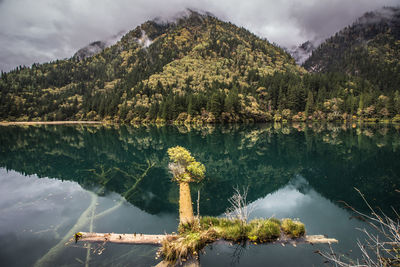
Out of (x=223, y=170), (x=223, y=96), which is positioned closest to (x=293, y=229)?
(x=223, y=170)

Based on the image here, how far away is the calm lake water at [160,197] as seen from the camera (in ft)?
27.0

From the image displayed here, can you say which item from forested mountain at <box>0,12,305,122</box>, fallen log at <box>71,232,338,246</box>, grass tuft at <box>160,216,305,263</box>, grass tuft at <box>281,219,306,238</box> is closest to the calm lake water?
fallen log at <box>71,232,338,246</box>

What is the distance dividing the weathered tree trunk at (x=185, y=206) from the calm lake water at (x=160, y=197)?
0.61 meters

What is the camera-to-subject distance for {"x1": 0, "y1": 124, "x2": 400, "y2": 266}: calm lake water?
8227 mm

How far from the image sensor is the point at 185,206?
494 inches

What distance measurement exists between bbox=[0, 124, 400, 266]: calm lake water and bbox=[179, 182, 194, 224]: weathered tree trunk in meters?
0.61

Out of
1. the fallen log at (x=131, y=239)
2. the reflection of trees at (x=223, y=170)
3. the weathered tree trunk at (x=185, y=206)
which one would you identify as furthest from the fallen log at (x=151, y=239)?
the reflection of trees at (x=223, y=170)

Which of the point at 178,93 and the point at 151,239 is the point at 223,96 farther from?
the point at 151,239

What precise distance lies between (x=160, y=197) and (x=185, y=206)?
3.48 meters

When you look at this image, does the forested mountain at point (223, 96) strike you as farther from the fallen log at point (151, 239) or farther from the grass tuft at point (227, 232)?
the fallen log at point (151, 239)

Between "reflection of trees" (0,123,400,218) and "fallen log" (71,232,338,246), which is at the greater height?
"reflection of trees" (0,123,400,218)

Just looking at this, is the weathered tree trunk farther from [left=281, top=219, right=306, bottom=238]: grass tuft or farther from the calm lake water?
[left=281, top=219, right=306, bottom=238]: grass tuft

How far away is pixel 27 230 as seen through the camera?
432 inches

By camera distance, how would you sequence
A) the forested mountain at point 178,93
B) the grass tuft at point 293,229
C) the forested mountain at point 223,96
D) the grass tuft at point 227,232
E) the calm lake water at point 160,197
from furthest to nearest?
the forested mountain at point 178,93, the forested mountain at point 223,96, the grass tuft at point 293,229, the calm lake water at point 160,197, the grass tuft at point 227,232
